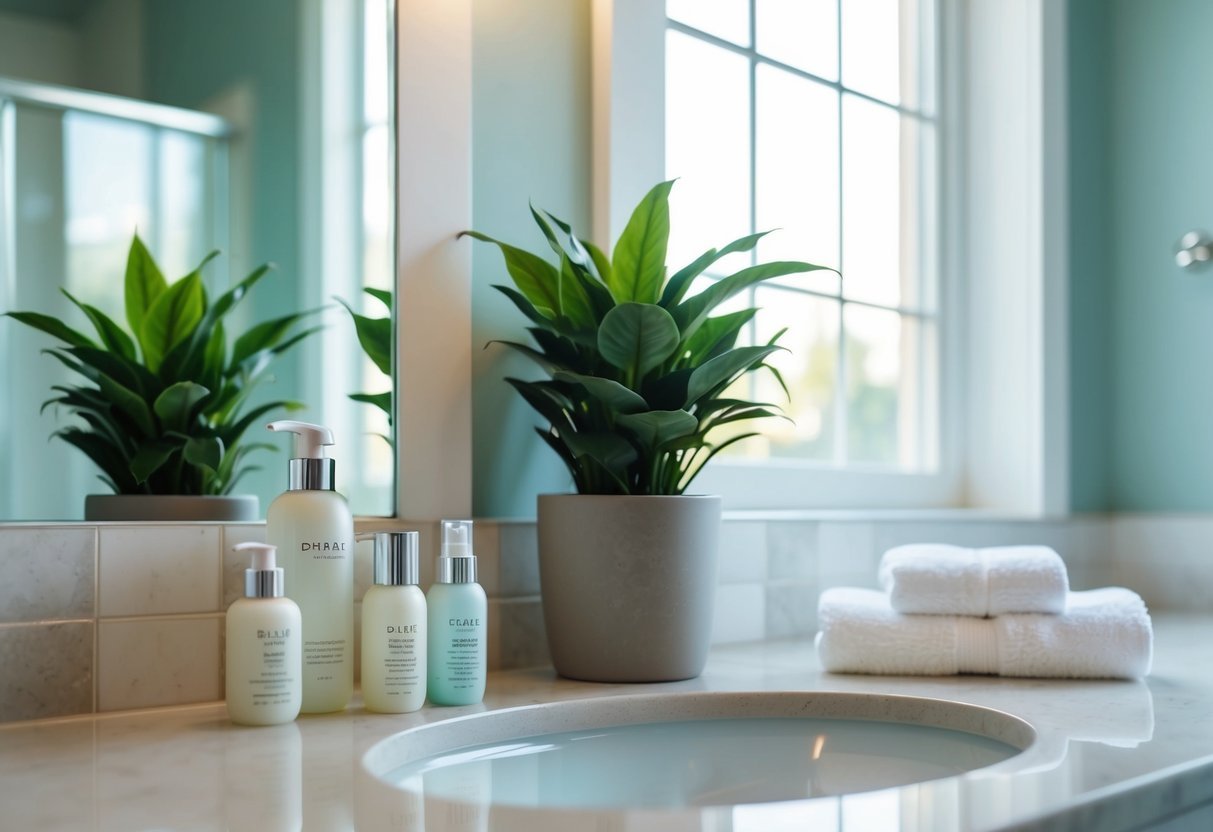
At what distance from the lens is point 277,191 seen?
131 centimetres

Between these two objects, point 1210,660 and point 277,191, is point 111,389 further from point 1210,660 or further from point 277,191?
point 1210,660

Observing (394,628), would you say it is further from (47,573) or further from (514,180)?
(514,180)

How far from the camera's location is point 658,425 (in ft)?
3.61

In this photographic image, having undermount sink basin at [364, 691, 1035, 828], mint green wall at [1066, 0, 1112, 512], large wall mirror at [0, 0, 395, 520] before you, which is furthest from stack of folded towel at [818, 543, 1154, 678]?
mint green wall at [1066, 0, 1112, 512]

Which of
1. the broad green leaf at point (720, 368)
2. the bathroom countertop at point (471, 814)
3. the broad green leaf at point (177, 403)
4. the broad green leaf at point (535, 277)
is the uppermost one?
the broad green leaf at point (535, 277)

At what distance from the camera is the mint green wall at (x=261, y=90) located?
1.18 meters

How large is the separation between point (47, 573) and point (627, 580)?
0.50 meters

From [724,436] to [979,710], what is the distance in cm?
81

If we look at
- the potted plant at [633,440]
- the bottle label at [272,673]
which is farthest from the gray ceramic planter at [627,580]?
the bottle label at [272,673]

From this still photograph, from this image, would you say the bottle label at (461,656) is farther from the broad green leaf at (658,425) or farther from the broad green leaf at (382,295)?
the broad green leaf at (382,295)

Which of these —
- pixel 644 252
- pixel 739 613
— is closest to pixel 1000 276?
pixel 739 613

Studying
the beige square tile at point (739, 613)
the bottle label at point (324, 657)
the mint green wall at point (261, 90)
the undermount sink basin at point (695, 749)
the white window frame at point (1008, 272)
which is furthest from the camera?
the white window frame at point (1008, 272)

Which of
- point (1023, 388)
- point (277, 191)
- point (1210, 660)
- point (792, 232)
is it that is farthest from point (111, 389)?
point (1023, 388)

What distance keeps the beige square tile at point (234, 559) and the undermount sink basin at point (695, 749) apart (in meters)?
0.27
